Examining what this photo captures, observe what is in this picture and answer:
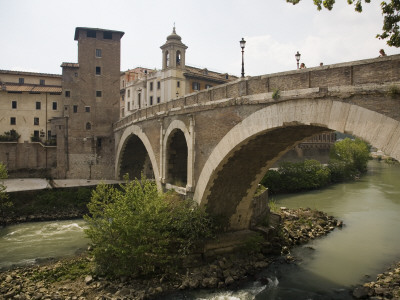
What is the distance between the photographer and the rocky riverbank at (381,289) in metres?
9.75

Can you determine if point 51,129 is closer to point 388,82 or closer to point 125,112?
point 125,112

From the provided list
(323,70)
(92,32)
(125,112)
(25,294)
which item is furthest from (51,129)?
(323,70)

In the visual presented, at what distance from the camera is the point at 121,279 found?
10797 millimetres

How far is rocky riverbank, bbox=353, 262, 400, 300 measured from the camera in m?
9.75

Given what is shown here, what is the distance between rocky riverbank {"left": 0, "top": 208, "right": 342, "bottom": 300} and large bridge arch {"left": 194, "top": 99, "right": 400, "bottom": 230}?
192 centimetres

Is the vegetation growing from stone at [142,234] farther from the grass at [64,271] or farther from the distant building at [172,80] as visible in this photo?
the distant building at [172,80]

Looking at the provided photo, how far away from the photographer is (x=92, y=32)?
28500 millimetres

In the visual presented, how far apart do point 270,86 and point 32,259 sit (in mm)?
11359

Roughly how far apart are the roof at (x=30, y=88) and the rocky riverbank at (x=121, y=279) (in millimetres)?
22051

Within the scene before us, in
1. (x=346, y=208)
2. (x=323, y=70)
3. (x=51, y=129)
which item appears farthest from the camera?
(x=51, y=129)

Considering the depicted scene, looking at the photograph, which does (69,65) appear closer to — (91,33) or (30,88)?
(91,33)

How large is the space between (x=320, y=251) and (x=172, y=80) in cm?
2245

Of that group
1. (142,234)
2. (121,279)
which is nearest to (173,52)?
(142,234)

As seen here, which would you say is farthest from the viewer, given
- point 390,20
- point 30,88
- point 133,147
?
point 30,88
